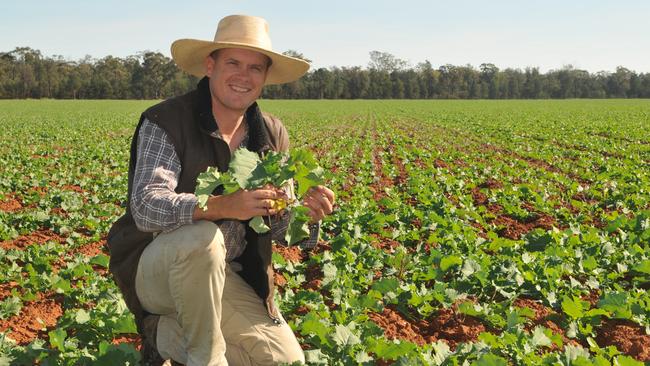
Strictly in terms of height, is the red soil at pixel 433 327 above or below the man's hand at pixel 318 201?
below

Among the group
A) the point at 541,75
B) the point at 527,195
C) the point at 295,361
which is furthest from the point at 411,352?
the point at 541,75

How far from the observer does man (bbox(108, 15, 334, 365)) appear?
9.05 feet

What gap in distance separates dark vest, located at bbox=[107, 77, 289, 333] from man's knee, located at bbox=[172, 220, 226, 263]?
0.45 m

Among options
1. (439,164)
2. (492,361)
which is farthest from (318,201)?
A: (439,164)

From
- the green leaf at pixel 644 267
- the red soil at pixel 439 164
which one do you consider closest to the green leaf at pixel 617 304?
the green leaf at pixel 644 267

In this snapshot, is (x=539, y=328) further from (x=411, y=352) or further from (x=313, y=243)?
(x=313, y=243)

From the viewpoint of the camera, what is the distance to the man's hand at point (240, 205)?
264 centimetres

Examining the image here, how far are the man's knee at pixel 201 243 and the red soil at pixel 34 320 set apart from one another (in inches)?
66.4

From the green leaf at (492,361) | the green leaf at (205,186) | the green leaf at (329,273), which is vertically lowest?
the green leaf at (329,273)

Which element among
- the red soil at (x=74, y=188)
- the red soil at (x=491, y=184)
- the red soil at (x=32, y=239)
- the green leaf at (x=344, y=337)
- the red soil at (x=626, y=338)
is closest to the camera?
the green leaf at (x=344, y=337)

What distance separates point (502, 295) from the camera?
4.66m

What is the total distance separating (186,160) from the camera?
315 centimetres

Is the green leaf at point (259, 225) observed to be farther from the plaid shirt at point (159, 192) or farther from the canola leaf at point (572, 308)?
the canola leaf at point (572, 308)

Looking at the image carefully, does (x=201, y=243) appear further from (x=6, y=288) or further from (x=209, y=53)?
(x=6, y=288)
